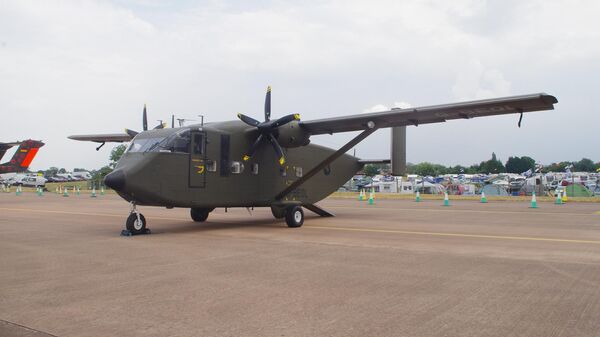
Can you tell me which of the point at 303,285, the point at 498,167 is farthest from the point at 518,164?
the point at 303,285

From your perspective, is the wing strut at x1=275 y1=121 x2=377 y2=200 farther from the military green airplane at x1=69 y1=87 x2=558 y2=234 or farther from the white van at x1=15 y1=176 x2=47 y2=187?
the white van at x1=15 y1=176 x2=47 y2=187

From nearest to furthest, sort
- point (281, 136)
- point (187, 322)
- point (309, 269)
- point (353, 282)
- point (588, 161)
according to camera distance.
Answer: point (187, 322) < point (353, 282) < point (309, 269) < point (281, 136) < point (588, 161)

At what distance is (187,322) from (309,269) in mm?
3027

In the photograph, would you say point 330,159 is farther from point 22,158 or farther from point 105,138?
point 22,158

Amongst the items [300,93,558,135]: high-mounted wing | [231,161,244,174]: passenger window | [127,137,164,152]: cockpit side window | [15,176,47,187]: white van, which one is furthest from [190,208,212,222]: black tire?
[15,176,47,187]: white van

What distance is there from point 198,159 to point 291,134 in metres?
3.30

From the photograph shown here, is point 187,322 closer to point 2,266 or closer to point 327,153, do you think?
point 2,266

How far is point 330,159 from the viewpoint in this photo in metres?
15.4

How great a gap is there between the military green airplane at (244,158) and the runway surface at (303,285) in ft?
5.42

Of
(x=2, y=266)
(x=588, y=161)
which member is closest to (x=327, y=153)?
(x=2, y=266)

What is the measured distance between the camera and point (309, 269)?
721cm

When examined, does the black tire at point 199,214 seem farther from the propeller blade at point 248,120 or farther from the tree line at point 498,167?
the tree line at point 498,167

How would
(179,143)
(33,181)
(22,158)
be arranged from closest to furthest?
1. (179,143)
2. (22,158)
3. (33,181)

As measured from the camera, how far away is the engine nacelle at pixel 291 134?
1477 centimetres
